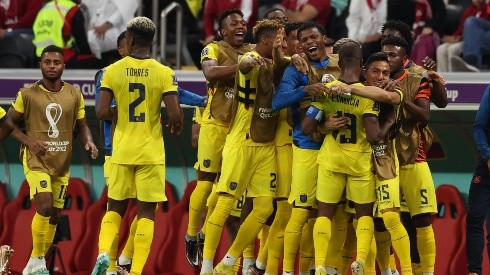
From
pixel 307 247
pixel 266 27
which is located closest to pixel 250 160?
pixel 307 247

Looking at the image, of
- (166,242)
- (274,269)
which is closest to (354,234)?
(274,269)

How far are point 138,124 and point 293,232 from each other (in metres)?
1.68

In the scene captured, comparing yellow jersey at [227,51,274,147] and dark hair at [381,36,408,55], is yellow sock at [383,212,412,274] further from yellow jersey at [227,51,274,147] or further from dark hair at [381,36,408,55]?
dark hair at [381,36,408,55]

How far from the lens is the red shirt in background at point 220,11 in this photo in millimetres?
17906

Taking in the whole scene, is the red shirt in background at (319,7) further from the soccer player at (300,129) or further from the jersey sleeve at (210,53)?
Result: the soccer player at (300,129)

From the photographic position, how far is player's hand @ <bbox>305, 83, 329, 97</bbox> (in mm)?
14211

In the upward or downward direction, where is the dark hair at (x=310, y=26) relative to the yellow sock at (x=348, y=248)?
upward

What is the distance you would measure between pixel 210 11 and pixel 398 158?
4.07 meters

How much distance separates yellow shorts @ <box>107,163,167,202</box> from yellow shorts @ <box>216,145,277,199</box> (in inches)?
27.4

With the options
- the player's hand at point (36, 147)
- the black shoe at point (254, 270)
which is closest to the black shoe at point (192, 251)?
the black shoe at point (254, 270)

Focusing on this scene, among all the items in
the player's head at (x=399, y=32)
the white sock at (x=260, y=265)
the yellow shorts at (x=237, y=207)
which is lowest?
the white sock at (x=260, y=265)

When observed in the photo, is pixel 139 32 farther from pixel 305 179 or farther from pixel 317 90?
pixel 305 179

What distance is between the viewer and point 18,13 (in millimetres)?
19328

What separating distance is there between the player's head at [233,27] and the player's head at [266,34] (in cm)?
63
